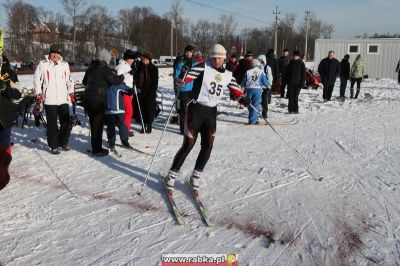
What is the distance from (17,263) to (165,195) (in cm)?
198

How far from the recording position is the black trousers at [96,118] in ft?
21.5

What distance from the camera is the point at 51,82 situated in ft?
21.9

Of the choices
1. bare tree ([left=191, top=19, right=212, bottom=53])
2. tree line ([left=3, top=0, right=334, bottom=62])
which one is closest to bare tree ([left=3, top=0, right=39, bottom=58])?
tree line ([left=3, top=0, right=334, bottom=62])

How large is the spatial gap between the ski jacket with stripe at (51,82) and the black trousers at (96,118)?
540 millimetres

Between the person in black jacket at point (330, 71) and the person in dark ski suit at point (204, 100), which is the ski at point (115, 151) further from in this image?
the person in black jacket at point (330, 71)

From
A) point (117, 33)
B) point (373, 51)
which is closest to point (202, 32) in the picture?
point (117, 33)

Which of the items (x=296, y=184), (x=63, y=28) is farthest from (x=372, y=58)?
(x=63, y=28)

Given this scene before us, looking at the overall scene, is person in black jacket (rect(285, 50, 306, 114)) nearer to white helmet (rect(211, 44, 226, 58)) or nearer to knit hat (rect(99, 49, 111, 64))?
knit hat (rect(99, 49, 111, 64))

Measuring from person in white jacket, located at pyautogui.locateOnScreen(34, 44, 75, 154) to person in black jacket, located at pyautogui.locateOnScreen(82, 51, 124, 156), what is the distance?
470mm

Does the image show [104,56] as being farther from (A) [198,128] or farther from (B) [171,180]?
(B) [171,180]

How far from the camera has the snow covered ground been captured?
352 centimetres

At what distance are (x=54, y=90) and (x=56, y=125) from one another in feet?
2.02

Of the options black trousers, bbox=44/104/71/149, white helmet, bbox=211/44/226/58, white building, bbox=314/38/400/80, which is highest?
white building, bbox=314/38/400/80

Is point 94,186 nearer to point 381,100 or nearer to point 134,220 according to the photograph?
point 134,220
